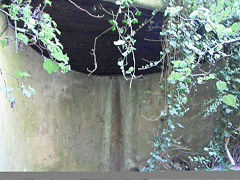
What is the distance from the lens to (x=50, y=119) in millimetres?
2979

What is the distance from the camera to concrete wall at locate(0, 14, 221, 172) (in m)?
2.19

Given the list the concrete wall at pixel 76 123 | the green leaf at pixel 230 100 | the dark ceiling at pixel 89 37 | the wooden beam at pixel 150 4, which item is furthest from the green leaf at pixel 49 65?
the green leaf at pixel 230 100

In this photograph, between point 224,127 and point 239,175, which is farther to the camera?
point 224,127

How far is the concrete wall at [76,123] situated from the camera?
219cm

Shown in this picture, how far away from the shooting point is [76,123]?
3.39m

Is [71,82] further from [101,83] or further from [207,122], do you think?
[207,122]

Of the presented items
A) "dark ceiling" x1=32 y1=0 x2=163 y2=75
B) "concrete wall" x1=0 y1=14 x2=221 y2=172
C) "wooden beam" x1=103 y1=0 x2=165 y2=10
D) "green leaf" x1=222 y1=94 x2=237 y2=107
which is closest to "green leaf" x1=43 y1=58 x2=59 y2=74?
"concrete wall" x1=0 y1=14 x2=221 y2=172

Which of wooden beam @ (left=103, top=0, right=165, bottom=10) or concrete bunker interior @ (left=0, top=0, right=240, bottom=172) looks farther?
concrete bunker interior @ (left=0, top=0, right=240, bottom=172)

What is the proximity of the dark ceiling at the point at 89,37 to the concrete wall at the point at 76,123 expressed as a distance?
0.32 meters

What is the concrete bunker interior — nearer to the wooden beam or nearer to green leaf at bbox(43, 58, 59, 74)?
the wooden beam

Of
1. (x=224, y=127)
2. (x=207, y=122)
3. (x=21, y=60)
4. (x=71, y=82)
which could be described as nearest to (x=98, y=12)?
(x=21, y=60)

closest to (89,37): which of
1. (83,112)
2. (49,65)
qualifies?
(49,65)

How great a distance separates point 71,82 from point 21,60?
3.81 ft

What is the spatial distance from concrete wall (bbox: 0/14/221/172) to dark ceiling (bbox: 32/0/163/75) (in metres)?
0.32
